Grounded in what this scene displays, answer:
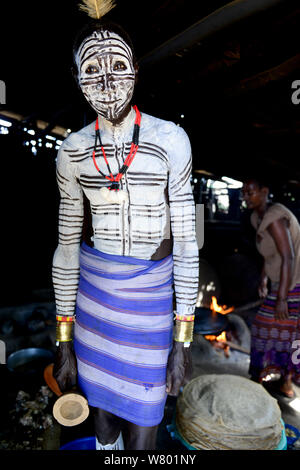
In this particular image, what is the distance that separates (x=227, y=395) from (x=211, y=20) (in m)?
3.08

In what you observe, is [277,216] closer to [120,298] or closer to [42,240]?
[120,298]

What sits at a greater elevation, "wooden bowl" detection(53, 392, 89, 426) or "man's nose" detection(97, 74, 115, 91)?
"man's nose" detection(97, 74, 115, 91)

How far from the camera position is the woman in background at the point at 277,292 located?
331 centimetres

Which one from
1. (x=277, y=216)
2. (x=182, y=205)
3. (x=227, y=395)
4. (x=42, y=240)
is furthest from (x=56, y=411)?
(x=42, y=240)

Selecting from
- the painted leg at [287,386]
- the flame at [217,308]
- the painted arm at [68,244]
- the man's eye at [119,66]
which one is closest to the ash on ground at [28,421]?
the painted arm at [68,244]

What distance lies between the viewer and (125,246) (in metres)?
1.53

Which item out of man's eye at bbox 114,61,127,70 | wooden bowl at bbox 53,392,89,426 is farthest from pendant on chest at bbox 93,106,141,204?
wooden bowl at bbox 53,392,89,426

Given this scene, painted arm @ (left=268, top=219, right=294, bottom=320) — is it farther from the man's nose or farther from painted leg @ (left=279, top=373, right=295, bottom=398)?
the man's nose

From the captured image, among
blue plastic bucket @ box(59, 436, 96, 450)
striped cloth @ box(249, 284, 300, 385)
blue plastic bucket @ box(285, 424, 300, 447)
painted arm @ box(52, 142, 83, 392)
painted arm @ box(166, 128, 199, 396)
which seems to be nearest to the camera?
painted arm @ box(166, 128, 199, 396)

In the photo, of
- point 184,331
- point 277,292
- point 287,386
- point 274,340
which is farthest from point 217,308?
point 184,331

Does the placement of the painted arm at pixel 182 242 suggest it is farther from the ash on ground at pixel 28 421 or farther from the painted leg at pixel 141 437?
the ash on ground at pixel 28 421

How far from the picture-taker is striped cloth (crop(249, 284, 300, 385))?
3617 millimetres

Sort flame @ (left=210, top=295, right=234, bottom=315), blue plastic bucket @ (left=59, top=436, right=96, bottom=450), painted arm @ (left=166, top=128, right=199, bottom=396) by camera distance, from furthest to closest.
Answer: flame @ (left=210, top=295, right=234, bottom=315)
blue plastic bucket @ (left=59, top=436, right=96, bottom=450)
painted arm @ (left=166, top=128, right=199, bottom=396)
